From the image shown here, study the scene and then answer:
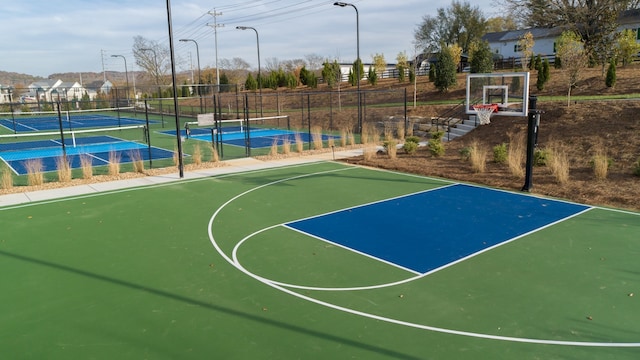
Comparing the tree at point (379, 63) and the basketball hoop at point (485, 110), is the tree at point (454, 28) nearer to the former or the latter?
the tree at point (379, 63)

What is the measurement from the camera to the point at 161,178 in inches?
586

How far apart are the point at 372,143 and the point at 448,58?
1638 centimetres

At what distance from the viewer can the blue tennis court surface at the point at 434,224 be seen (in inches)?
317

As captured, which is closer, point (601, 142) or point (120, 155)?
point (601, 142)

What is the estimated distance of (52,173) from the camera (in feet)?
52.1

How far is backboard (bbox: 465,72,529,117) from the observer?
1266cm

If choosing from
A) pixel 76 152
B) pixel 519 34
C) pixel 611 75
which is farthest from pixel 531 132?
pixel 519 34

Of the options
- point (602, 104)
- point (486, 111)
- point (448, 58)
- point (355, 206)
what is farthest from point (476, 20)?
point (355, 206)

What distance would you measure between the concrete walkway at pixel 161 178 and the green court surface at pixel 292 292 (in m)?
2.10

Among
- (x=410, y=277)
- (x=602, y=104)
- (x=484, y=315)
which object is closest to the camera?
(x=484, y=315)

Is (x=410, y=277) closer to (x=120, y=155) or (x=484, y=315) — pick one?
(x=484, y=315)

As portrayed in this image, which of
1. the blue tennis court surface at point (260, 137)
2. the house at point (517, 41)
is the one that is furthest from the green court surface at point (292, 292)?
the house at point (517, 41)

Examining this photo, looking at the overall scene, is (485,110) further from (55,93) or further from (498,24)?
(55,93)

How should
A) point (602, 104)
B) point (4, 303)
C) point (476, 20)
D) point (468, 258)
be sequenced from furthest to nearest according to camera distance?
1. point (476, 20)
2. point (602, 104)
3. point (468, 258)
4. point (4, 303)
